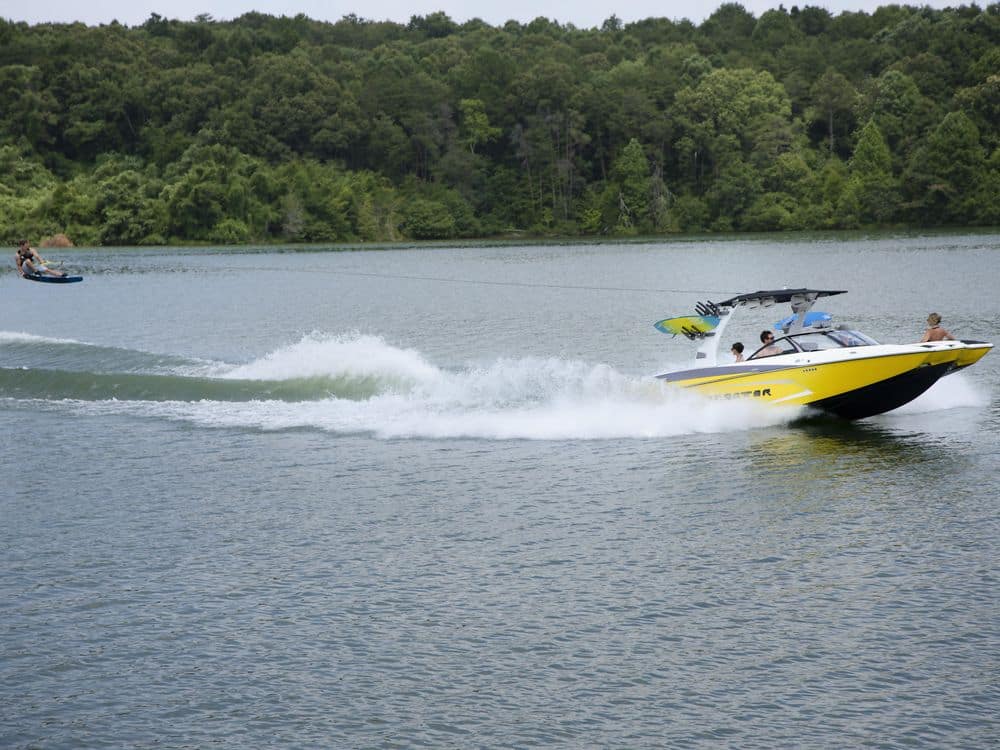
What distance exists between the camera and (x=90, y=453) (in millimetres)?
26922

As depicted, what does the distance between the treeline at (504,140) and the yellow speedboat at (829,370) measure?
10802cm

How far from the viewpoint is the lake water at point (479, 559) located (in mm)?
13445

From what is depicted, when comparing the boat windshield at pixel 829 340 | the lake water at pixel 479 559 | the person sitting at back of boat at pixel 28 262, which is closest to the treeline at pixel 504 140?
the person sitting at back of boat at pixel 28 262

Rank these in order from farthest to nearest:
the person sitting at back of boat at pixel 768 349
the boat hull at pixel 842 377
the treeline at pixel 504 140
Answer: the treeline at pixel 504 140 → the person sitting at back of boat at pixel 768 349 → the boat hull at pixel 842 377

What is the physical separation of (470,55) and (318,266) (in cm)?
9972

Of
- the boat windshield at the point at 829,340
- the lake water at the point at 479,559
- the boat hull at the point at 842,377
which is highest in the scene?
the boat windshield at the point at 829,340

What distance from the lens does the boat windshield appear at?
2770 centimetres

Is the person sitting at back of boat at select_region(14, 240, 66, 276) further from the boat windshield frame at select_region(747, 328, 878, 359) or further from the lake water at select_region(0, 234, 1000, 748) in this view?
the boat windshield frame at select_region(747, 328, 878, 359)

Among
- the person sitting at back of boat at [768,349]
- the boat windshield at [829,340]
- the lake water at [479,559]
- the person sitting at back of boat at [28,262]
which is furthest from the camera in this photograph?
the person sitting at back of boat at [28,262]

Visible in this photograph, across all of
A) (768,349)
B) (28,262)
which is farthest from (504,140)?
(768,349)

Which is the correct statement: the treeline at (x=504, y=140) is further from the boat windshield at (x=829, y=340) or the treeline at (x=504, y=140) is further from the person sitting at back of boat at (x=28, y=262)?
the boat windshield at (x=829, y=340)

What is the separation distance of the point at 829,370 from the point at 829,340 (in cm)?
104

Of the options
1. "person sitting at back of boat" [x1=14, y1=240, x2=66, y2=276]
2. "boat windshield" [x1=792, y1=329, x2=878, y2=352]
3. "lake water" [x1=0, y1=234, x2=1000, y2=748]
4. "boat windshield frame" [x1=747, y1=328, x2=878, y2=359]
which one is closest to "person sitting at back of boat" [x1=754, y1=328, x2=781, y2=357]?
"boat windshield frame" [x1=747, y1=328, x2=878, y2=359]

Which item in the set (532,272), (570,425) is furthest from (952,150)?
(570,425)
